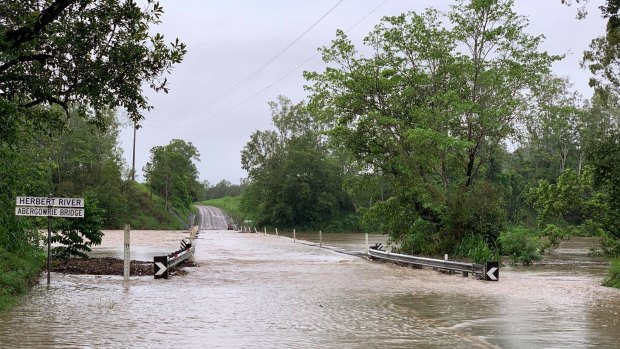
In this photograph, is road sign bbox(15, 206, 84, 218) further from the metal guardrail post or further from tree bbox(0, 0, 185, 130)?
the metal guardrail post

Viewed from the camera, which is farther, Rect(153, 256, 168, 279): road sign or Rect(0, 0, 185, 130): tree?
→ Rect(153, 256, 168, 279): road sign

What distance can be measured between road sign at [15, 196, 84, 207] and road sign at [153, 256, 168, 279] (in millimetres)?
3219

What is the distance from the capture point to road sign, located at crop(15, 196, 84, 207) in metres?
17.0

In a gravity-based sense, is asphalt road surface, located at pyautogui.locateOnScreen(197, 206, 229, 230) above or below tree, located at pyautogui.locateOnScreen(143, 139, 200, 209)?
below

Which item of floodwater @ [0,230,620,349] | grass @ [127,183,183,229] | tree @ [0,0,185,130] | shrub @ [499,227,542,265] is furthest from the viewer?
grass @ [127,183,183,229]

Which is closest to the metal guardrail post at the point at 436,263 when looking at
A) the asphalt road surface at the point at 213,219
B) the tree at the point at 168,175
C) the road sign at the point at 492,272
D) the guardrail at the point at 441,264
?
the guardrail at the point at 441,264

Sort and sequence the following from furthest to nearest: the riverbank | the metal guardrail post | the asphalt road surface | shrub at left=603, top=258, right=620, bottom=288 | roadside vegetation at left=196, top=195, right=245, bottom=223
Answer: roadside vegetation at left=196, top=195, right=245, bottom=223 < the asphalt road surface < the metal guardrail post < the riverbank < shrub at left=603, top=258, right=620, bottom=288

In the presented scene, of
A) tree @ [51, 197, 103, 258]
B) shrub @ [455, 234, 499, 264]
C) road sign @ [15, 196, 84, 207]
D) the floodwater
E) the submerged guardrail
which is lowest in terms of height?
the floodwater

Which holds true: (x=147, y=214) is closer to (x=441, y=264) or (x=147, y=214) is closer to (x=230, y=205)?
(x=230, y=205)

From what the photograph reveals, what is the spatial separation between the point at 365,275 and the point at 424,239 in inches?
445

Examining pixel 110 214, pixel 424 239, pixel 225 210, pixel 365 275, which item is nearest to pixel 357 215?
pixel 110 214

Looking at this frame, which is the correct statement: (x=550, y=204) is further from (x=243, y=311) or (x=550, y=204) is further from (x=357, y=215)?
(x=357, y=215)

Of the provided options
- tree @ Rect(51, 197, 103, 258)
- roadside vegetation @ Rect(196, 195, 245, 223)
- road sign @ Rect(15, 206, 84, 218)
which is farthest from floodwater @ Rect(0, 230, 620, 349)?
roadside vegetation @ Rect(196, 195, 245, 223)

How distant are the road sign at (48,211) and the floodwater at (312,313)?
191 centimetres
